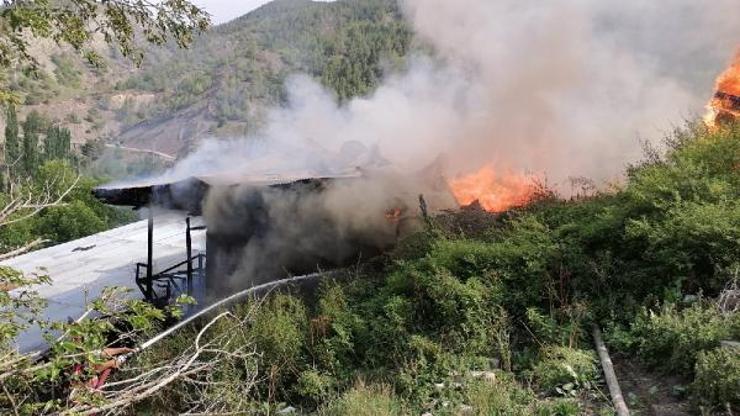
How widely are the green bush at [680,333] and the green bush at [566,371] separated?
602 millimetres

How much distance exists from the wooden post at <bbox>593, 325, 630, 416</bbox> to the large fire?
862 cm

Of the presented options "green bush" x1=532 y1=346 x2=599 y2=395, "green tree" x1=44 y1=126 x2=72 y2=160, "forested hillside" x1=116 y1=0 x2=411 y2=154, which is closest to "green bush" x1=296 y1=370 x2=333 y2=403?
"green bush" x1=532 y1=346 x2=599 y2=395

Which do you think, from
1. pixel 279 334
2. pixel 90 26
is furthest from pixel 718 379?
pixel 90 26

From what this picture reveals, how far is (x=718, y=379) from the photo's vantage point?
4648mm

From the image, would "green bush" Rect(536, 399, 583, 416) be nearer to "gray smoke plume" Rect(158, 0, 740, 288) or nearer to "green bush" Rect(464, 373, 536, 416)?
"green bush" Rect(464, 373, 536, 416)

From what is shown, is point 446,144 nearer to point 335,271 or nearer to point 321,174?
point 321,174

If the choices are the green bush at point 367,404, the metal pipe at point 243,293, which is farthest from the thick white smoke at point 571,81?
the green bush at point 367,404

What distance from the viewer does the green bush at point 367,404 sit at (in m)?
5.54

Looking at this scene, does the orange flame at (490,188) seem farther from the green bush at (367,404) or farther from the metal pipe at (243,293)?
the green bush at (367,404)

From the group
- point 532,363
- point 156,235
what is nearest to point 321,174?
point 532,363

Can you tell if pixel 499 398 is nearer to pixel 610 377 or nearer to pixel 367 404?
pixel 610 377

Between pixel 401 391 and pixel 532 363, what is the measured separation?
4.91ft

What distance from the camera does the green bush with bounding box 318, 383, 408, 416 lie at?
18.2 ft

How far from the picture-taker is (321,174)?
451 inches
